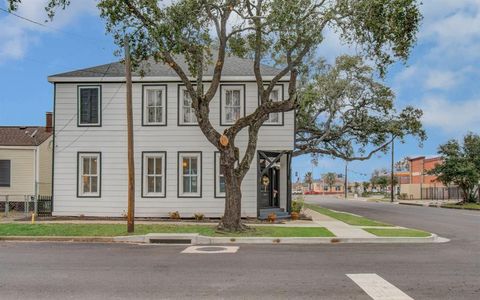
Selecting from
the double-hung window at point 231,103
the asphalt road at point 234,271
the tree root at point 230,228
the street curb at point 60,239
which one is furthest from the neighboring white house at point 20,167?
the tree root at point 230,228

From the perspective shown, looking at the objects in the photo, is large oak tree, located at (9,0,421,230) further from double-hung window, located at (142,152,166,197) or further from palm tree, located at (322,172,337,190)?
palm tree, located at (322,172,337,190)

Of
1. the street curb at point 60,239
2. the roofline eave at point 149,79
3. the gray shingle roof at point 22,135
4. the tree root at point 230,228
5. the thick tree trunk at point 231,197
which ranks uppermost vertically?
the roofline eave at point 149,79

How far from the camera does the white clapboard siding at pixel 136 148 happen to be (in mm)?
22656

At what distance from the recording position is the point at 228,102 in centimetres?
2292

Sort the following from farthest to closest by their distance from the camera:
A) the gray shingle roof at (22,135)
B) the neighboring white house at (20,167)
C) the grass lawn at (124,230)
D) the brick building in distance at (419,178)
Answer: the brick building in distance at (419,178) → the gray shingle roof at (22,135) → the neighboring white house at (20,167) → the grass lawn at (124,230)

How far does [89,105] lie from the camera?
23.1 meters

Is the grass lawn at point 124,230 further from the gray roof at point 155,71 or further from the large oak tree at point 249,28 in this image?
the gray roof at point 155,71

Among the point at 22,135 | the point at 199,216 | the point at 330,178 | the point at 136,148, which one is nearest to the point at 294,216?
the point at 199,216

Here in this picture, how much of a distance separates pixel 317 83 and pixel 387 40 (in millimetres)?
18268

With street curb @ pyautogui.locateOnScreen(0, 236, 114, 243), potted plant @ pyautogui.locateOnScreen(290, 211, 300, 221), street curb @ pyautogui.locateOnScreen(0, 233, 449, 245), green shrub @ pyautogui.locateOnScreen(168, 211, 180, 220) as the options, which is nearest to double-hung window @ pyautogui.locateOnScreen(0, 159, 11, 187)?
Result: green shrub @ pyautogui.locateOnScreen(168, 211, 180, 220)

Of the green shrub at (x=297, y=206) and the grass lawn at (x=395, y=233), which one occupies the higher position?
the green shrub at (x=297, y=206)

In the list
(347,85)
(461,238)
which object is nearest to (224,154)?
(461,238)

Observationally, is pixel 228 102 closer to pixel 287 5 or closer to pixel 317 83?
pixel 287 5

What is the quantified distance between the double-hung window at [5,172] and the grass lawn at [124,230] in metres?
9.68
